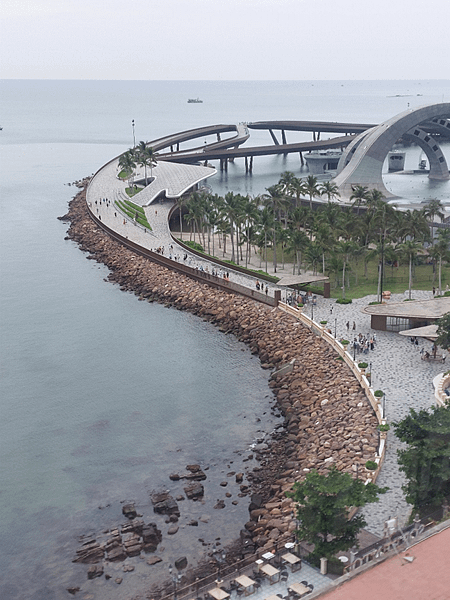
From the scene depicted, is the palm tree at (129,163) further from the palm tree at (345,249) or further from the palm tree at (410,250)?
the palm tree at (410,250)

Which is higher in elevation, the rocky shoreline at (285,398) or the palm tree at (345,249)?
the palm tree at (345,249)

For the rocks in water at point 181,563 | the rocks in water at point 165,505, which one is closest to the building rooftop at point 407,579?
the rocks in water at point 181,563

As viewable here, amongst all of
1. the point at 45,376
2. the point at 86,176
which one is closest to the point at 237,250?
the point at 45,376

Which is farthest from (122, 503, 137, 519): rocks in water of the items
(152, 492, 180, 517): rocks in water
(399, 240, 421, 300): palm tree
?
(399, 240, 421, 300): palm tree

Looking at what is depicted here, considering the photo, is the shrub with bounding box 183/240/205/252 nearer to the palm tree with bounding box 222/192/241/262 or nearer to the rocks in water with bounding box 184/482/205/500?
the palm tree with bounding box 222/192/241/262

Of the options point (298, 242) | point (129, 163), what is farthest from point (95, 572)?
point (129, 163)

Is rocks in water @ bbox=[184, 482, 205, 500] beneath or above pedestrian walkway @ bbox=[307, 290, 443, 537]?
beneath
